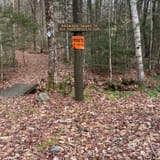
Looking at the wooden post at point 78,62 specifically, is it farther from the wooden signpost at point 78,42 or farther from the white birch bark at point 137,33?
the white birch bark at point 137,33

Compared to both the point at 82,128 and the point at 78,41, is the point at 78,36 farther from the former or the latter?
the point at 82,128

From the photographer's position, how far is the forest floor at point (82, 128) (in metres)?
3.91

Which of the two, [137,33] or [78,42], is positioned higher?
[137,33]

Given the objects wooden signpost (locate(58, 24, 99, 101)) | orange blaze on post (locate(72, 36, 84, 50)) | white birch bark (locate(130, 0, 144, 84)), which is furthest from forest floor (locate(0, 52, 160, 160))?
white birch bark (locate(130, 0, 144, 84))

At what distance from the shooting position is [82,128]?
4.84 meters

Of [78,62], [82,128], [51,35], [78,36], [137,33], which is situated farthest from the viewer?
[137,33]

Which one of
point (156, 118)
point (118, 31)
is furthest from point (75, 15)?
point (118, 31)

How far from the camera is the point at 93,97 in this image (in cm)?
723

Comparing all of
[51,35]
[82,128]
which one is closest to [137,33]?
[51,35]

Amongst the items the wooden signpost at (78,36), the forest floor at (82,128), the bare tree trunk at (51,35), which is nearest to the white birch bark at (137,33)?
the forest floor at (82,128)

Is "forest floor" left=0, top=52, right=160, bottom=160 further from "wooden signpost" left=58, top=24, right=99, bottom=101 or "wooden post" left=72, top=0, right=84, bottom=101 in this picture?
"wooden signpost" left=58, top=24, right=99, bottom=101

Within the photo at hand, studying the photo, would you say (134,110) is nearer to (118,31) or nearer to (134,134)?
(134,134)

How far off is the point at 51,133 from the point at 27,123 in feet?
3.03

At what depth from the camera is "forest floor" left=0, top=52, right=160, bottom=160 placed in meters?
3.91
